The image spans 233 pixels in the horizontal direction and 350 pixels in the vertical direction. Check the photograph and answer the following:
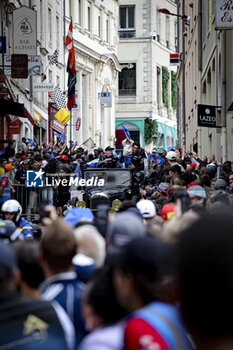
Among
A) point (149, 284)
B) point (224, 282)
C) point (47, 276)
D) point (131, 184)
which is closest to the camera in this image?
point (224, 282)

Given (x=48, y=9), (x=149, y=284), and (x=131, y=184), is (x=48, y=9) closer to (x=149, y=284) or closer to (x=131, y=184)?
(x=131, y=184)

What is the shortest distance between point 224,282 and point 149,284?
108cm

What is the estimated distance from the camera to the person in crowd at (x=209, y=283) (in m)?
2.35

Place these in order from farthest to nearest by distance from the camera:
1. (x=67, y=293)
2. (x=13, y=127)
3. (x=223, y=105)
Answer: (x=13, y=127) → (x=223, y=105) → (x=67, y=293)

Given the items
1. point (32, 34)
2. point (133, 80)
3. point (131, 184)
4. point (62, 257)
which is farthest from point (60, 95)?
point (62, 257)

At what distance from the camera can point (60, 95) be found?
144 feet

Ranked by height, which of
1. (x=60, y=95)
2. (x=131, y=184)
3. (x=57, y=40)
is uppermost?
(x=57, y=40)

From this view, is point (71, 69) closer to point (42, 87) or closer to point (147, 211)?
point (42, 87)

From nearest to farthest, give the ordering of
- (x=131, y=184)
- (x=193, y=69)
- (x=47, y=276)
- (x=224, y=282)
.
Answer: (x=224, y=282), (x=47, y=276), (x=131, y=184), (x=193, y=69)

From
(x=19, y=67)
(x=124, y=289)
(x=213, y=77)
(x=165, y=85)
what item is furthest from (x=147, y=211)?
(x=165, y=85)

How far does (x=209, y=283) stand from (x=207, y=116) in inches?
842

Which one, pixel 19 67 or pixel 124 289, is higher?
pixel 19 67

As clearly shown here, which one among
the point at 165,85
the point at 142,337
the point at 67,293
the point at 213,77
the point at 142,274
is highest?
the point at 165,85

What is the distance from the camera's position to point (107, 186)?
65.6 ft
